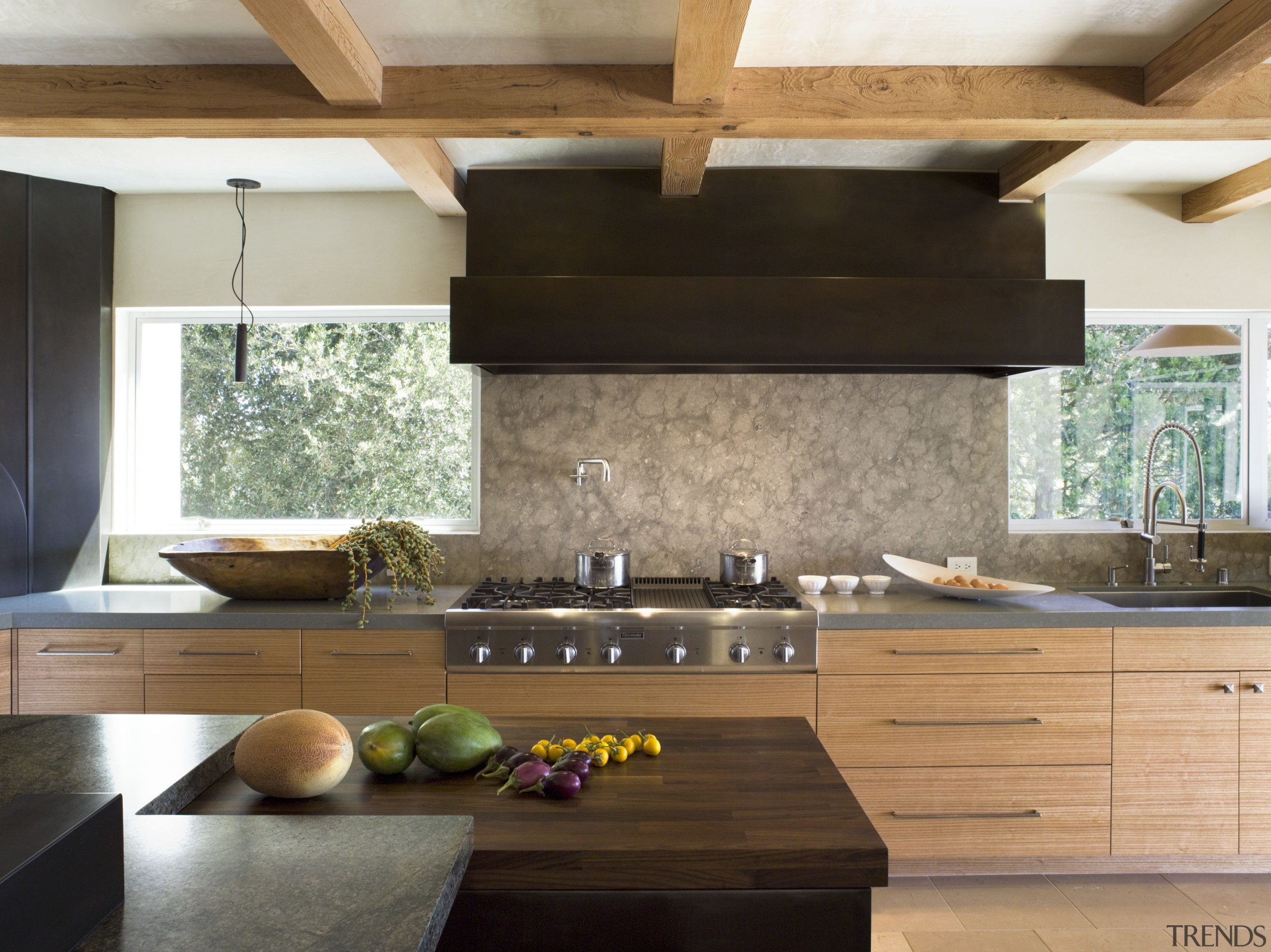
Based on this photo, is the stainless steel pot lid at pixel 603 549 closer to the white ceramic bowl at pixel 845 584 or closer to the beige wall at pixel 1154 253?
the white ceramic bowl at pixel 845 584

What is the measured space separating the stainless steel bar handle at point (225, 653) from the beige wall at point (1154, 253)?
11.1 feet

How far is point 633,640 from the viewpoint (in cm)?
278

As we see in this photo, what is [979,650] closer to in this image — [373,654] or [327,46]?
[373,654]

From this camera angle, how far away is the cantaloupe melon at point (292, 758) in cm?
123

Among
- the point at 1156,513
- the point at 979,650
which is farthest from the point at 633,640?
the point at 1156,513

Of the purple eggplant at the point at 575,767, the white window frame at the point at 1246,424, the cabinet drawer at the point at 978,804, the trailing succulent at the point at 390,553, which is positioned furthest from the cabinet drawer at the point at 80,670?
the white window frame at the point at 1246,424

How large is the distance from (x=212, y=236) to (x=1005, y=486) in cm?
346

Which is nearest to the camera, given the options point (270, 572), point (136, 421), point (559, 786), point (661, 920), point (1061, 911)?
point (661, 920)

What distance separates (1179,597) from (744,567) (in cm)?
176

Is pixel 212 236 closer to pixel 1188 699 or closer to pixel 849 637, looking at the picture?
pixel 849 637

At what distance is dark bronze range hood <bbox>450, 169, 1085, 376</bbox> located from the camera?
2943 millimetres

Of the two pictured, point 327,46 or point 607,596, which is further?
point 607,596

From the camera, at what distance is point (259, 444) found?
3656 mm

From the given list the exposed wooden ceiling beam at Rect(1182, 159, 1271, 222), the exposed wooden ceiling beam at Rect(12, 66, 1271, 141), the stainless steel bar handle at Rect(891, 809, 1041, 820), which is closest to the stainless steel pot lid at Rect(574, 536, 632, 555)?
the stainless steel bar handle at Rect(891, 809, 1041, 820)
